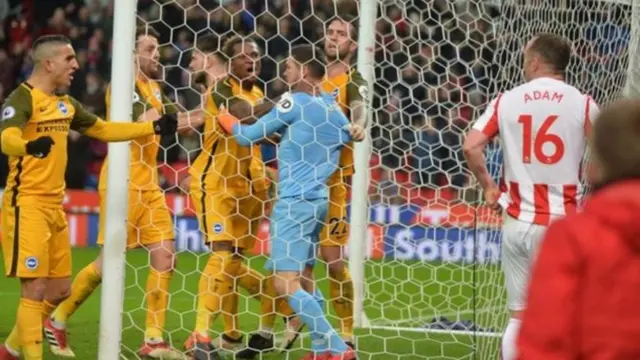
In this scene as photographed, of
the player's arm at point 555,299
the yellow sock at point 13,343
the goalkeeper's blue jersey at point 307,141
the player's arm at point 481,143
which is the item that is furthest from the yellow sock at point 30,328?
the player's arm at point 555,299

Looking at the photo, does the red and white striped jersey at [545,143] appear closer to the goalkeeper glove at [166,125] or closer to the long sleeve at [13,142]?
the goalkeeper glove at [166,125]

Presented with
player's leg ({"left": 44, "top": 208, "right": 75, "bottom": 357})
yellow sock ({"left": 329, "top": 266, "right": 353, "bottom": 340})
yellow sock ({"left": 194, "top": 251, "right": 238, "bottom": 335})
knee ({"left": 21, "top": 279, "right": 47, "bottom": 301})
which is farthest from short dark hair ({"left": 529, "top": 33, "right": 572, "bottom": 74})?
knee ({"left": 21, "top": 279, "right": 47, "bottom": 301})

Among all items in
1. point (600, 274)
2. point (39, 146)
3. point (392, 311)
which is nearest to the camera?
point (600, 274)

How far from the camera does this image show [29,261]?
5820mm

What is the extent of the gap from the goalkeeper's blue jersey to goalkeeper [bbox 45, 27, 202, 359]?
65cm

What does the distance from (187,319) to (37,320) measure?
98.1 inches

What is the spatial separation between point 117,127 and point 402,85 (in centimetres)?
505

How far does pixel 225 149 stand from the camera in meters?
7.09

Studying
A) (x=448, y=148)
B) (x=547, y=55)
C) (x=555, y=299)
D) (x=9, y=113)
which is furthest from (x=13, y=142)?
(x=448, y=148)

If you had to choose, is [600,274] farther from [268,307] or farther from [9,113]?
[268,307]

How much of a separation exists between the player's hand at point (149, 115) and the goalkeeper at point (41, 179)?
0.60 m

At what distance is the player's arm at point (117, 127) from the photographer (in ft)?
19.3

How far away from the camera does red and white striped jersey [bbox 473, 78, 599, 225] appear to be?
5488 mm

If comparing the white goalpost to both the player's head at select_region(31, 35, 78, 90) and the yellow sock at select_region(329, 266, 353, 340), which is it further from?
the yellow sock at select_region(329, 266, 353, 340)
